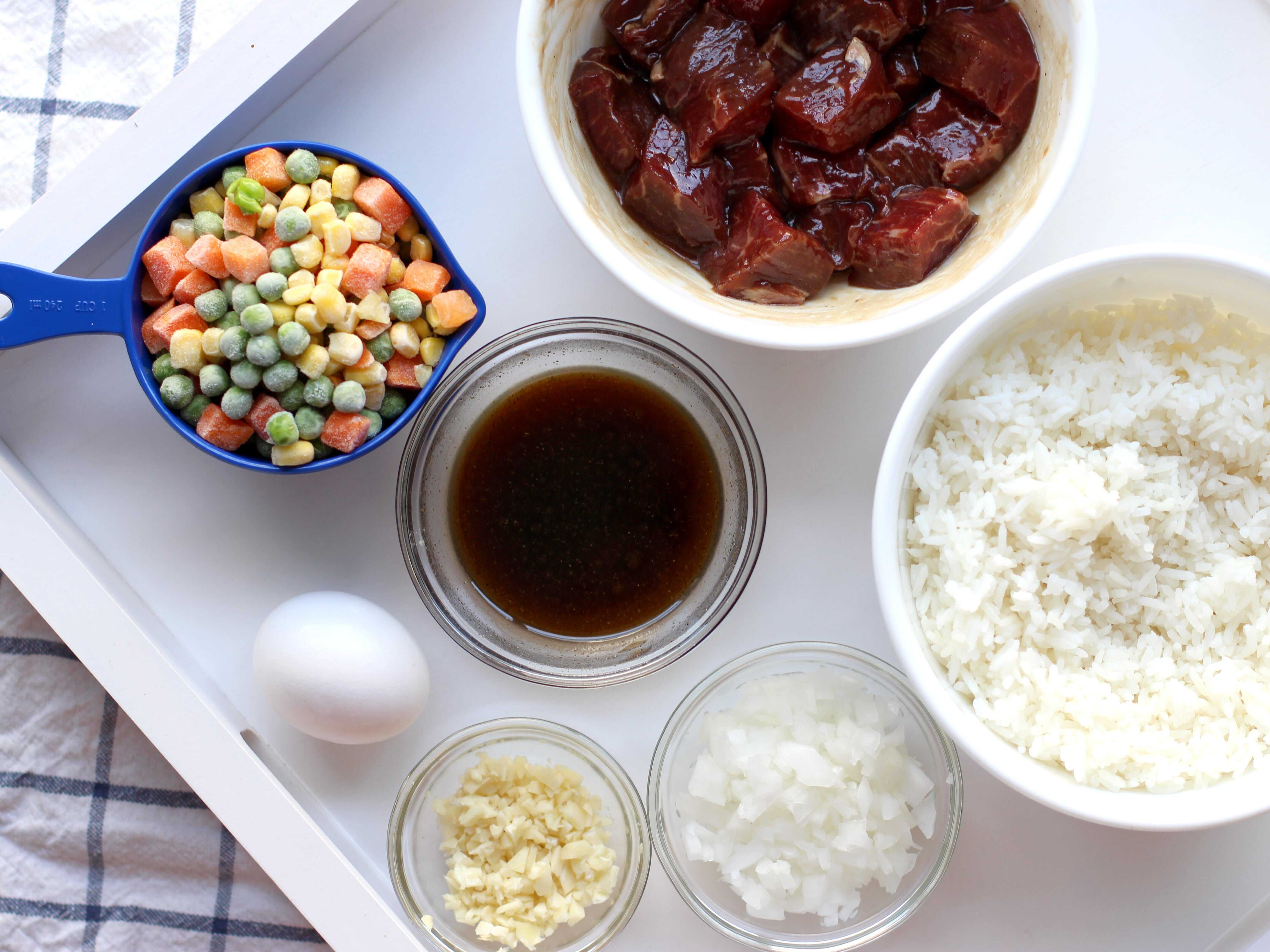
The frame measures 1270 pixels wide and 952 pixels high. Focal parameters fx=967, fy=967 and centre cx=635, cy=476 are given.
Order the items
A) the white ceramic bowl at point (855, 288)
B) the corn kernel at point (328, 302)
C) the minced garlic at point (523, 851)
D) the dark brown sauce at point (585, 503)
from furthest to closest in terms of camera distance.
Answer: the dark brown sauce at point (585, 503), the minced garlic at point (523, 851), the corn kernel at point (328, 302), the white ceramic bowl at point (855, 288)

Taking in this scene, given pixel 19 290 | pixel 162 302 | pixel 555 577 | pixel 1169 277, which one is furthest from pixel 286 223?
pixel 1169 277

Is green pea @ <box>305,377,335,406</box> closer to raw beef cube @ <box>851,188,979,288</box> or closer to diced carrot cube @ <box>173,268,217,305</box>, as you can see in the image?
diced carrot cube @ <box>173,268,217,305</box>

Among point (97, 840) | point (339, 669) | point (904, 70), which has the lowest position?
point (97, 840)

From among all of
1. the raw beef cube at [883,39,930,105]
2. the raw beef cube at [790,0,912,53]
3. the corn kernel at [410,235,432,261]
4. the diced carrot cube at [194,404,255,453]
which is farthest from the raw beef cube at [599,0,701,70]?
the diced carrot cube at [194,404,255,453]

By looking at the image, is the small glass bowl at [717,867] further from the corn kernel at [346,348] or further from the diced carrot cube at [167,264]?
the diced carrot cube at [167,264]

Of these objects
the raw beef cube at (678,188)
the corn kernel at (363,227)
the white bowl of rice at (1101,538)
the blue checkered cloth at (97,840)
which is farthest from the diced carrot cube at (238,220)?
the white bowl of rice at (1101,538)

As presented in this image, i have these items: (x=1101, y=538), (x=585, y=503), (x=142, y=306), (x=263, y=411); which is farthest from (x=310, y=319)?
(x=1101, y=538)

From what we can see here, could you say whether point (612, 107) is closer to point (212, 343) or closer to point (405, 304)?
point (405, 304)
